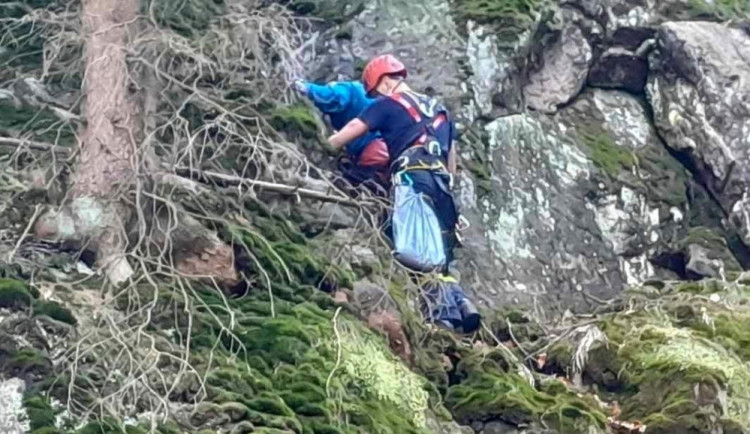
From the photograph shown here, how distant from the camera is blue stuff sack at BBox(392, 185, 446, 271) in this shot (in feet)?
30.2

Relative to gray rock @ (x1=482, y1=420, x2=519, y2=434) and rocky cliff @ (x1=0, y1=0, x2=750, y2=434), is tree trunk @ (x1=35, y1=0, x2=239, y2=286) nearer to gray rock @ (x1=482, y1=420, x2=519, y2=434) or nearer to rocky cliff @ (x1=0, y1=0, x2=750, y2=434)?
rocky cliff @ (x1=0, y1=0, x2=750, y2=434)

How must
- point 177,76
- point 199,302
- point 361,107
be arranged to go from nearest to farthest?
point 199,302, point 177,76, point 361,107

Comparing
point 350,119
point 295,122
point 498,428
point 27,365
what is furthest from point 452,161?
point 27,365

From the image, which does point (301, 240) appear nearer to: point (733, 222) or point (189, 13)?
point (189, 13)

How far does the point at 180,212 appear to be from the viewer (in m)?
8.20

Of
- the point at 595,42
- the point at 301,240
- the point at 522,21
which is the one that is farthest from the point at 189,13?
the point at 595,42

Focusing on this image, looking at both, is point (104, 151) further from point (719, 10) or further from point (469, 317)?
point (719, 10)

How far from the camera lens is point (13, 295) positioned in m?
7.51

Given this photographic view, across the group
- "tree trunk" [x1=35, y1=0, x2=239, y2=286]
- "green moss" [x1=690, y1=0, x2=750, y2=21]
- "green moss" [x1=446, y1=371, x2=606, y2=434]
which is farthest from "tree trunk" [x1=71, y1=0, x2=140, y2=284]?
"green moss" [x1=690, y1=0, x2=750, y2=21]

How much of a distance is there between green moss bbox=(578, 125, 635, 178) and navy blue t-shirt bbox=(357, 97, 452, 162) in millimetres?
2341

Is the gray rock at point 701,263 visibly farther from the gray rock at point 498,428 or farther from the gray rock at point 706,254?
the gray rock at point 498,428

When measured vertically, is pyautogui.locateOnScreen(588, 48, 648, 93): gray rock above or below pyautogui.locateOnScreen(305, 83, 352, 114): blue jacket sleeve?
below

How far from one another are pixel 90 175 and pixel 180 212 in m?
0.51

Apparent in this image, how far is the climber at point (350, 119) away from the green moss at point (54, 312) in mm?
2608
